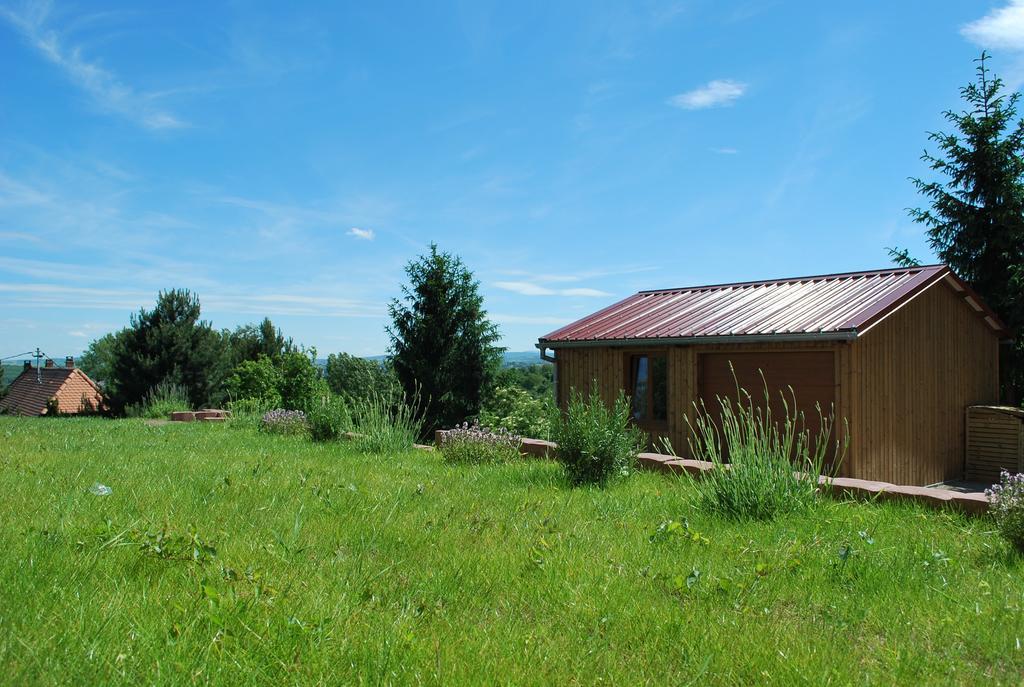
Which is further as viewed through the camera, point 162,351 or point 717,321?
point 162,351

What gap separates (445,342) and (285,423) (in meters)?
5.11

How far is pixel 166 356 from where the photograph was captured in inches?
936

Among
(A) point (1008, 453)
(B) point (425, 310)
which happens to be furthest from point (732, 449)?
(B) point (425, 310)

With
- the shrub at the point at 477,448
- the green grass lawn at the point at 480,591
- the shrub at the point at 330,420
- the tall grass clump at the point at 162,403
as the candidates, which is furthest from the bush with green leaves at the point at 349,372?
the green grass lawn at the point at 480,591

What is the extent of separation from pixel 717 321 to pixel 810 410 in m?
2.01

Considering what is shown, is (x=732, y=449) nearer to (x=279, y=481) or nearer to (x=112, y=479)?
(x=279, y=481)

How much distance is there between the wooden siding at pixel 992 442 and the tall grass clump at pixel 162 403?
18.5 meters

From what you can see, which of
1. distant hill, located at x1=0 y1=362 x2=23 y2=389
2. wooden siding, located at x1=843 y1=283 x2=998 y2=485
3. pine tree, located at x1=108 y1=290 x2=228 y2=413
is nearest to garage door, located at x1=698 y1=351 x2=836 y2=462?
wooden siding, located at x1=843 y1=283 x2=998 y2=485

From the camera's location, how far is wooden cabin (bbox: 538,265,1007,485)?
10.2m

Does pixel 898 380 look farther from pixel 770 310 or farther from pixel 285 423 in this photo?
pixel 285 423

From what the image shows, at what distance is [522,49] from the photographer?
32.2 ft

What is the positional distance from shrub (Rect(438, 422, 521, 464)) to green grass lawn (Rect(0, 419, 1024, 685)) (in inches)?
98.1

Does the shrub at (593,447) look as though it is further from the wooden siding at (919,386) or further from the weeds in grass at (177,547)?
the wooden siding at (919,386)

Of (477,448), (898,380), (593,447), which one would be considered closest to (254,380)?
(477,448)
